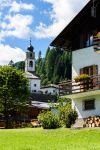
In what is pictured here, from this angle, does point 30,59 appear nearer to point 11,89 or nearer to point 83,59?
point 11,89

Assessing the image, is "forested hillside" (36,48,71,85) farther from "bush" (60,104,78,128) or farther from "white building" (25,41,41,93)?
"bush" (60,104,78,128)

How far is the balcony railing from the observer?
31.8 meters

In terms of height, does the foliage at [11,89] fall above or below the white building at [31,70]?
below

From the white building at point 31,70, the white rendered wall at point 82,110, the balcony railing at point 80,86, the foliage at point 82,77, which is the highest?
the white building at point 31,70

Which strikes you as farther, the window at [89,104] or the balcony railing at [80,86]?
the window at [89,104]

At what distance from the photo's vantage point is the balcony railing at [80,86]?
104 feet

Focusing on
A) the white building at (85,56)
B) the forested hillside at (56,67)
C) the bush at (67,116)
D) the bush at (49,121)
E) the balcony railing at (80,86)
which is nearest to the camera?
the bush at (49,121)

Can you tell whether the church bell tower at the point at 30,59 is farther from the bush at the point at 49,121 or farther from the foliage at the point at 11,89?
the bush at the point at 49,121

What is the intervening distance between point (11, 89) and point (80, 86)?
67.5 ft

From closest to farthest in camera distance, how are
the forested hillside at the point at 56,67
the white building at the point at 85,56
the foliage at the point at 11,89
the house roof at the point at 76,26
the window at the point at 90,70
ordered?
1. the white building at the point at 85,56
2. the window at the point at 90,70
3. the house roof at the point at 76,26
4. the foliage at the point at 11,89
5. the forested hillside at the point at 56,67

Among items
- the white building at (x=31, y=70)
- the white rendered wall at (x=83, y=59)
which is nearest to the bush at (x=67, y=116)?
the white rendered wall at (x=83, y=59)

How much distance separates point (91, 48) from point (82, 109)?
14.8ft

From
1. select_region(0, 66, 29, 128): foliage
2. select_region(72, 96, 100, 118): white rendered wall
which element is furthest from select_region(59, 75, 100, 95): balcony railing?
select_region(0, 66, 29, 128): foliage

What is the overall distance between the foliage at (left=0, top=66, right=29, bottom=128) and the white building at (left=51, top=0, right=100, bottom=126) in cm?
1778
